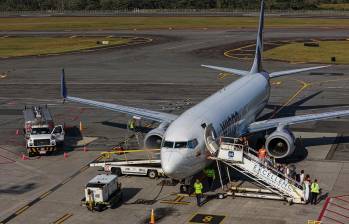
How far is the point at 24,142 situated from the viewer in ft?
181

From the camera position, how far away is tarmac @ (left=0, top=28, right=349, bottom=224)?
36.1 m

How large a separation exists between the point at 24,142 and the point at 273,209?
28112 mm

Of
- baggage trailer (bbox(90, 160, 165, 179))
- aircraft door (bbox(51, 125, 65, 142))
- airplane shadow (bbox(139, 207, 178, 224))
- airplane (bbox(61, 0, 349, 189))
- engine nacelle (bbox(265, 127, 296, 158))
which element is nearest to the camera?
airplane shadow (bbox(139, 207, 178, 224))

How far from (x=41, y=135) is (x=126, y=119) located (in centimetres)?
A: 1531

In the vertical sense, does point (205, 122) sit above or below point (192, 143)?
above

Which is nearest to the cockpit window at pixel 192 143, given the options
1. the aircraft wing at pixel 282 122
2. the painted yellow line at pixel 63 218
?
the painted yellow line at pixel 63 218

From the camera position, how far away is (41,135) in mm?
49969

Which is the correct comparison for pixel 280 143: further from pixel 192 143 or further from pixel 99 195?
pixel 99 195

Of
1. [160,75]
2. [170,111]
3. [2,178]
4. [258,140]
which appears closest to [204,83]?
[160,75]

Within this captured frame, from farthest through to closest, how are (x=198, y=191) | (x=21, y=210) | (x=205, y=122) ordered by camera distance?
(x=205, y=122) < (x=21, y=210) < (x=198, y=191)

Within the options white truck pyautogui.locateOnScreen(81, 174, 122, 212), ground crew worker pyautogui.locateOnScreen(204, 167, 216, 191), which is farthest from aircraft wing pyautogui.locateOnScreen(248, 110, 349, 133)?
white truck pyautogui.locateOnScreen(81, 174, 122, 212)

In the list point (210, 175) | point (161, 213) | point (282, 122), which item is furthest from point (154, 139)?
point (282, 122)

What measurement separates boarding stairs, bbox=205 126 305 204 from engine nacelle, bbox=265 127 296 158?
20.1 feet

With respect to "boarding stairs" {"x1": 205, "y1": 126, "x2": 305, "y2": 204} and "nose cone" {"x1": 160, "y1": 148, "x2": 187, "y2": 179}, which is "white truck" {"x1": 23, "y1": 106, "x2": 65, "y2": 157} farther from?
"boarding stairs" {"x1": 205, "y1": 126, "x2": 305, "y2": 204}
